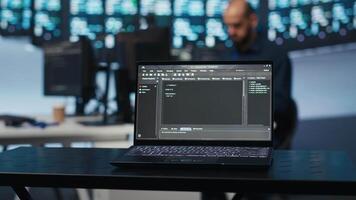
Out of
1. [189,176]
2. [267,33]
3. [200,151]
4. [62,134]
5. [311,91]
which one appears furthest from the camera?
[311,91]

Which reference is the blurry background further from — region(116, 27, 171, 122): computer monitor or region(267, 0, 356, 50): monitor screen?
region(116, 27, 171, 122): computer monitor

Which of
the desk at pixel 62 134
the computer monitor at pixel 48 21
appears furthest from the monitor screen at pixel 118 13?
the desk at pixel 62 134

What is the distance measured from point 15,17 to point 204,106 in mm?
3012

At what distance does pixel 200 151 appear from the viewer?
124cm

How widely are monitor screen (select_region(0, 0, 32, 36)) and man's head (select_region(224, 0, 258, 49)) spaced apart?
1.71m

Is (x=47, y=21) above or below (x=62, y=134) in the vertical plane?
above

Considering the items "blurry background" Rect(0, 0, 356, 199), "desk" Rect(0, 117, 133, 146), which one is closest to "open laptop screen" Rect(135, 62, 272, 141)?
"desk" Rect(0, 117, 133, 146)

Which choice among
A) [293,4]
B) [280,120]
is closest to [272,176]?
[280,120]

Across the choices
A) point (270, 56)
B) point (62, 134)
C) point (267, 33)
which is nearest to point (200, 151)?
point (62, 134)

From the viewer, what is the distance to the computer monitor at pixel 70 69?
9.71 feet

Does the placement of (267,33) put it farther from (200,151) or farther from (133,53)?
(200,151)

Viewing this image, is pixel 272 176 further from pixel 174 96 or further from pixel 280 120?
pixel 280 120

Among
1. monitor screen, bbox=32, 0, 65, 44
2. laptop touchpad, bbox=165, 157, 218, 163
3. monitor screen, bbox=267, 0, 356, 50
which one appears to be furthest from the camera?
monitor screen, bbox=32, 0, 65, 44

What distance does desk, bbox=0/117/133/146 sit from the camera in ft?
8.55
